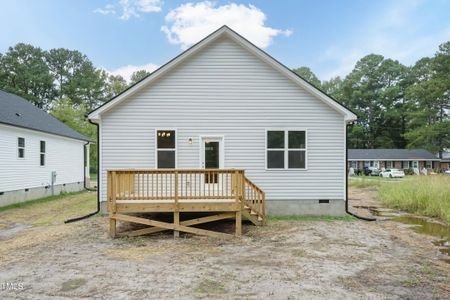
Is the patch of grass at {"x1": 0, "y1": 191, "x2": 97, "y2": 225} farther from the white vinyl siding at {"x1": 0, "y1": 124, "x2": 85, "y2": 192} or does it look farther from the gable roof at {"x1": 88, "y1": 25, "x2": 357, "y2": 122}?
the gable roof at {"x1": 88, "y1": 25, "x2": 357, "y2": 122}

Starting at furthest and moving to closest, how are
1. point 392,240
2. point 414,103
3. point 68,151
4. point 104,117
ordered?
point 414,103, point 68,151, point 104,117, point 392,240

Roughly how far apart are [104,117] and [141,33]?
1609cm

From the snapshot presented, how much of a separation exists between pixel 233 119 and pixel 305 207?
12.2 ft

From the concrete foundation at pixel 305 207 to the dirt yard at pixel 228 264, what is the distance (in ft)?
3.77

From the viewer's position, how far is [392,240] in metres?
7.71

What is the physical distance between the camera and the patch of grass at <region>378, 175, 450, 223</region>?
37.8 feet

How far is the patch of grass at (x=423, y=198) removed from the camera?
11514 mm

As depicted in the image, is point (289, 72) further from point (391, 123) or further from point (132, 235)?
point (391, 123)

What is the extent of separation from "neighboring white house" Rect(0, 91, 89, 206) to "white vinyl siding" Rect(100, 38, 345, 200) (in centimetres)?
597

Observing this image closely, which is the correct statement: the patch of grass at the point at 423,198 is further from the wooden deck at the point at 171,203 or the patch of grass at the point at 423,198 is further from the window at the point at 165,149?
the window at the point at 165,149

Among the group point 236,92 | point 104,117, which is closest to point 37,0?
point 104,117

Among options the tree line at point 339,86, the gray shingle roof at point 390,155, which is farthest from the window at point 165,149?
the gray shingle roof at point 390,155

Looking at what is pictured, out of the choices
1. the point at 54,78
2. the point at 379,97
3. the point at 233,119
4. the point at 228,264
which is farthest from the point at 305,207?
the point at 54,78

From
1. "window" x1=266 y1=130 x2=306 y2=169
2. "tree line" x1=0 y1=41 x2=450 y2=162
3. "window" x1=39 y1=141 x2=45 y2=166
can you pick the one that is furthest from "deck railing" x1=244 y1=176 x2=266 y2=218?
"tree line" x1=0 y1=41 x2=450 y2=162
